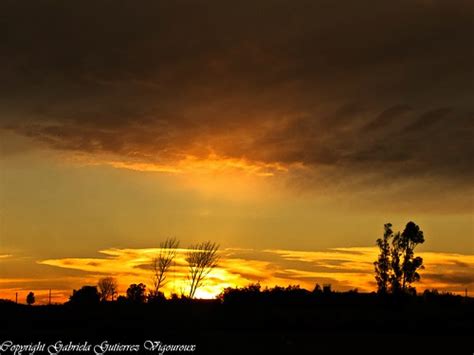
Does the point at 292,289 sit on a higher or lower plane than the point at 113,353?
higher

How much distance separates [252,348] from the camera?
4078 centimetres

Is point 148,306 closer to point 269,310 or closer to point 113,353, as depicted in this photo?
point 269,310

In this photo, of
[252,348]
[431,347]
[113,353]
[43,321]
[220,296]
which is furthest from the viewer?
[220,296]

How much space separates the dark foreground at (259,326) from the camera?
41.4 m

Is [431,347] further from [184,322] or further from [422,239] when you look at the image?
[422,239]

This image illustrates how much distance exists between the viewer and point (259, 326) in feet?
174

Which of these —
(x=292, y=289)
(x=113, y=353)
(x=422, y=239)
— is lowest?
(x=113, y=353)

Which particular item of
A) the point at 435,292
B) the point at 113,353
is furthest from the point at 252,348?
the point at 435,292

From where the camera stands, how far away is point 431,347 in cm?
4434

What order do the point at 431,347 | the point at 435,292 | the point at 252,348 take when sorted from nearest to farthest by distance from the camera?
the point at 252,348 → the point at 431,347 → the point at 435,292

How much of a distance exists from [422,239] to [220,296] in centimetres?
2724

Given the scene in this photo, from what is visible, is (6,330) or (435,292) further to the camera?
(435,292)

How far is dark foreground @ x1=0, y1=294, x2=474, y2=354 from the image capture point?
41.4 m

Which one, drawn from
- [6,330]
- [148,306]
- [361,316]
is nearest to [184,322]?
[148,306]
